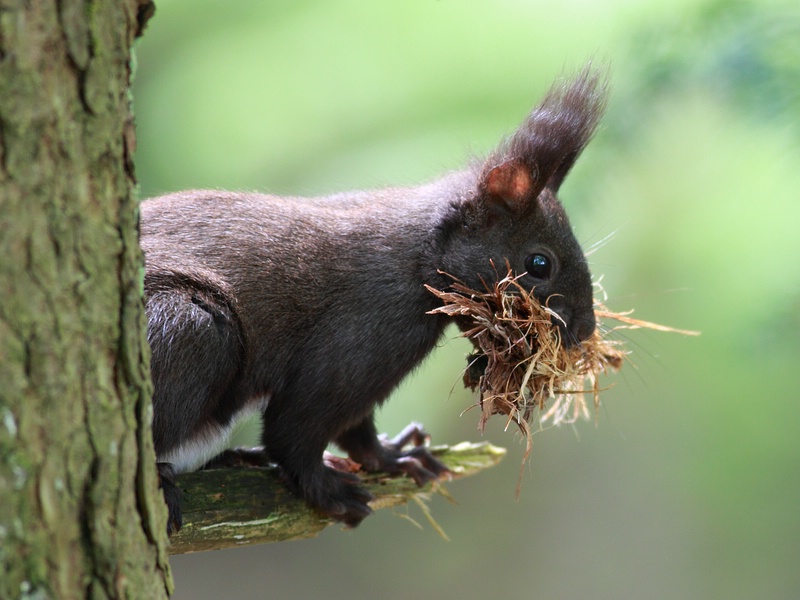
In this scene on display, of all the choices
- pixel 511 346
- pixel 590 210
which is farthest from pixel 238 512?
pixel 590 210

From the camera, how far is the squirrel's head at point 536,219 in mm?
2570

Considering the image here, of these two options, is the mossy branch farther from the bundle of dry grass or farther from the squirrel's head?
the squirrel's head

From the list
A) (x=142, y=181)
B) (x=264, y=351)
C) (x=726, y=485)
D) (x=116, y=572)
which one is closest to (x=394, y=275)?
(x=264, y=351)

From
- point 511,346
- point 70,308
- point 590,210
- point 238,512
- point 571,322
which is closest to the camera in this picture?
point 70,308

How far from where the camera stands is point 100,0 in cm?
119

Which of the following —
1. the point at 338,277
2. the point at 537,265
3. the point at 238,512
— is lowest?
the point at 238,512

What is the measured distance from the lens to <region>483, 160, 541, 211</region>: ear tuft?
2.57m

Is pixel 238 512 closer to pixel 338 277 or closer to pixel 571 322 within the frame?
pixel 338 277

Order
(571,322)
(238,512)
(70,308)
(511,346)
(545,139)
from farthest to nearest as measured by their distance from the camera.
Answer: (571,322)
(545,139)
(511,346)
(238,512)
(70,308)

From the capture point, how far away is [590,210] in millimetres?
3824

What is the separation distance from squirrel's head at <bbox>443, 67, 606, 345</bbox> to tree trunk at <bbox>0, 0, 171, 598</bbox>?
1427mm

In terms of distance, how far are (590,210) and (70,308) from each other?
9.67 ft

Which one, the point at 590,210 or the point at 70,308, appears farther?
the point at 590,210

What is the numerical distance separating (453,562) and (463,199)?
4210mm
